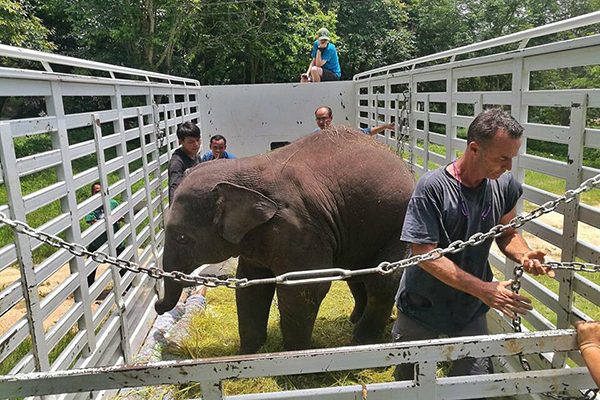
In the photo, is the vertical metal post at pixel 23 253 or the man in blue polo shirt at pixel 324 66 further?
the man in blue polo shirt at pixel 324 66

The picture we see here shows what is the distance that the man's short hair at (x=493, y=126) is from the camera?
2.60 m

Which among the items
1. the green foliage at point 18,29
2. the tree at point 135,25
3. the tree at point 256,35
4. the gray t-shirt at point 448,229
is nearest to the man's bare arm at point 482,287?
the gray t-shirt at point 448,229

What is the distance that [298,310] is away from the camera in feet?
13.9

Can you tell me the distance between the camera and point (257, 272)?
15.5 feet

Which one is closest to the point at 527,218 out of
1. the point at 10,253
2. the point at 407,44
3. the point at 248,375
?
the point at 248,375

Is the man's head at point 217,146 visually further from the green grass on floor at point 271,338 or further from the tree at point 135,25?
the tree at point 135,25

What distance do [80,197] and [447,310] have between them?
986cm

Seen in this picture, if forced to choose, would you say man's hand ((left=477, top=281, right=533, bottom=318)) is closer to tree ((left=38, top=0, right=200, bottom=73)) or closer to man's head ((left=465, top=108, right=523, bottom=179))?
man's head ((left=465, top=108, right=523, bottom=179))

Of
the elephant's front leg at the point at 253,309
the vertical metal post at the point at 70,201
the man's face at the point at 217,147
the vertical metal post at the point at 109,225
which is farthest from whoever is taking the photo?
the man's face at the point at 217,147

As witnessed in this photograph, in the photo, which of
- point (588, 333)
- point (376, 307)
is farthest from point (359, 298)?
point (588, 333)

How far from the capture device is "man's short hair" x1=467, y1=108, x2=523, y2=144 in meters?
2.60

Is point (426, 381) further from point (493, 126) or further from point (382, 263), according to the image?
point (493, 126)

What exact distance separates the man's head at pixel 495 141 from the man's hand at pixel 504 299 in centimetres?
56

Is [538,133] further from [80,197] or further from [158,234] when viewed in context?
[80,197]
